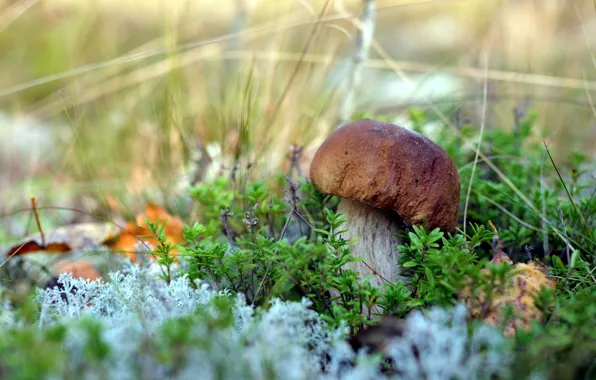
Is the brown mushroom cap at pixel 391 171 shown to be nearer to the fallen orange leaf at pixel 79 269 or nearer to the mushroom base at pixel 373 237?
the mushroom base at pixel 373 237

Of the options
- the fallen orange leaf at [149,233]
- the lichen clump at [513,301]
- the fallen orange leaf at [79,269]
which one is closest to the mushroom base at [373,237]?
the lichen clump at [513,301]

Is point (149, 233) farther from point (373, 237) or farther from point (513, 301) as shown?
point (513, 301)

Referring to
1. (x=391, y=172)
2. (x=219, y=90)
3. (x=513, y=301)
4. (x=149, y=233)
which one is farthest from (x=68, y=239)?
(x=513, y=301)

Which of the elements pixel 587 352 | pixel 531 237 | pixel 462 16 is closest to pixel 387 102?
pixel 531 237

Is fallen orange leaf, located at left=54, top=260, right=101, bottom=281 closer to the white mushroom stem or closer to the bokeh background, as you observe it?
the bokeh background

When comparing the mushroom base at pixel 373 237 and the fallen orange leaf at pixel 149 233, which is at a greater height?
the mushroom base at pixel 373 237

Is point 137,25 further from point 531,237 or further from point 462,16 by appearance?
point 531,237

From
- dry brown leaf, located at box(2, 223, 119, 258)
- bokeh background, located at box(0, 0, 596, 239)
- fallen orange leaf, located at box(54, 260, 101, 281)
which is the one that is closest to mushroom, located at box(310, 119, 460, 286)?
bokeh background, located at box(0, 0, 596, 239)

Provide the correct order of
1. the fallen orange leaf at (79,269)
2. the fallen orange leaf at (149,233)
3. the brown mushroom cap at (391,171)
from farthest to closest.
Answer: the fallen orange leaf at (149,233), the fallen orange leaf at (79,269), the brown mushroom cap at (391,171)
